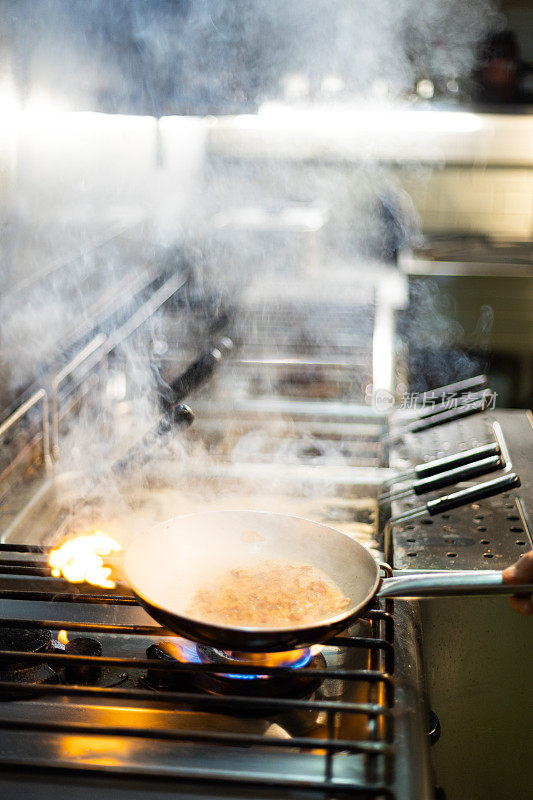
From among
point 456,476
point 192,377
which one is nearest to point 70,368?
point 192,377

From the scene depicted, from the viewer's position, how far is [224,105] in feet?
5.60

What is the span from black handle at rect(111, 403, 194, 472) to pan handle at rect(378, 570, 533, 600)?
0.53m

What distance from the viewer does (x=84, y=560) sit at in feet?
3.47

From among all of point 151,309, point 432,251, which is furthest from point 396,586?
point 432,251

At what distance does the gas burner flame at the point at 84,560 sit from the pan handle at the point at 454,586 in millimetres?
401

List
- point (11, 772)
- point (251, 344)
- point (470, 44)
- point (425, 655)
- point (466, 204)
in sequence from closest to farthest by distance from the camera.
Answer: point (11, 772) → point (425, 655) → point (251, 344) → point (470, 44) → point (466, 204)

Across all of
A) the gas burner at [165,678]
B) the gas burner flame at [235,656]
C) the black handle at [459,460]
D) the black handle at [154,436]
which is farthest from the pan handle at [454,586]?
the black handle at [154,436]

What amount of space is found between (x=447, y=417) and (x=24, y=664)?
3.57 ft

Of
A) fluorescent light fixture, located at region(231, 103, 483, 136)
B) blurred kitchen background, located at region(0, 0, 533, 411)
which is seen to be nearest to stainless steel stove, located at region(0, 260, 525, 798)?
blurred kitchen background, located at region(0, 0, 533, 411)

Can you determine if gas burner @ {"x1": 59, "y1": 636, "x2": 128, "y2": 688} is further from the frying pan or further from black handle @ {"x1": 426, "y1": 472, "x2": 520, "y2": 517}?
black handle @ {"x1": 426, "y1": 472, "x2": 520, "y2": 517}

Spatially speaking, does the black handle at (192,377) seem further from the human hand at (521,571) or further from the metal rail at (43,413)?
the human hand at (521,571)

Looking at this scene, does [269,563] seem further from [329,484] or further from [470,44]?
[470,44]

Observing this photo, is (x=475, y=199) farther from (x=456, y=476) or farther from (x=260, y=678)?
(x=260, y=678)

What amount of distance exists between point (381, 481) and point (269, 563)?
20.6 inches
